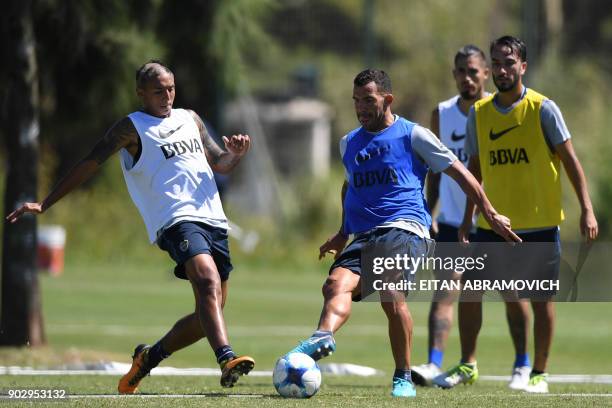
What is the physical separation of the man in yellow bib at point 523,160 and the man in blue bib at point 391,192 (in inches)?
42.8

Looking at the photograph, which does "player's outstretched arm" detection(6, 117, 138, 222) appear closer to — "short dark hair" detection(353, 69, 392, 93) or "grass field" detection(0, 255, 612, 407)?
"grass field" detection(0, 255, 612, 407)

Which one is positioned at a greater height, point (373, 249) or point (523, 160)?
point (523, 160)

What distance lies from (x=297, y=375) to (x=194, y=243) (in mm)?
1199

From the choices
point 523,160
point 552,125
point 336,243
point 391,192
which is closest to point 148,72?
point 336,243

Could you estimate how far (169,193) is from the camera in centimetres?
895

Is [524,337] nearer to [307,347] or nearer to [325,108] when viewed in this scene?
[307,347]

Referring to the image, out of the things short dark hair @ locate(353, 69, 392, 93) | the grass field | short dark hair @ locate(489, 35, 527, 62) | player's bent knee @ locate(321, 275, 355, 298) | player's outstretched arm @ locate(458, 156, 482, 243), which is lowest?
the grass field

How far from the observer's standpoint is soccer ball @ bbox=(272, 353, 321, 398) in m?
8.17

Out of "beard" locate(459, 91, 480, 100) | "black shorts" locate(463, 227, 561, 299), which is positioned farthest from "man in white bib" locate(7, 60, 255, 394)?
"beard" locate(459, 91, 480, 100)

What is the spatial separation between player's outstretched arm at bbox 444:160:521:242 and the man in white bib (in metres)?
1.65

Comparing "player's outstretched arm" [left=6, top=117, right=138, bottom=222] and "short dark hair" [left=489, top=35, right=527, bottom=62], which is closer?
"player's outstretched arm" [left=6, top=117, right=138, bottom=222]

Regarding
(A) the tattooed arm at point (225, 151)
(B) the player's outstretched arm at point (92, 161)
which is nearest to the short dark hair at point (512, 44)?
(A) the tattooed arm at point (225, 151)

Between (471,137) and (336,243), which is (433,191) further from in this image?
(336,243)

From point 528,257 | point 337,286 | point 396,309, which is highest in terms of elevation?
point 528,257
